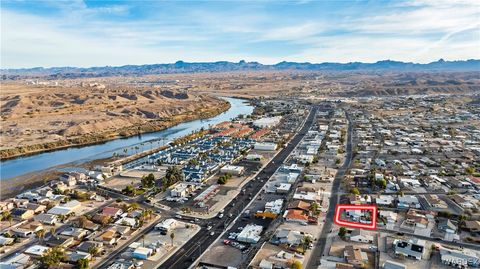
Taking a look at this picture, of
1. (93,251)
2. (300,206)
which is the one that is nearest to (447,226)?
(300,206)

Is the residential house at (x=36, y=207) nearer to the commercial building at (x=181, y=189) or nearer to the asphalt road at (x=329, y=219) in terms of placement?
the commercial building at (x=181, y=189)

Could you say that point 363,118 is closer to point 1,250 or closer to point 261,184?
point 261,184

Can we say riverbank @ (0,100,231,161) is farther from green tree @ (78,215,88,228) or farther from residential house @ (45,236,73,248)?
residential house @ (45,236,73,248)

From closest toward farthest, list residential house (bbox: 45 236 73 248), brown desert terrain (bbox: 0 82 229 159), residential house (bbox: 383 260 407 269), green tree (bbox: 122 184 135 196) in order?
residential house (bbox: 383 260 407 269) → residential house (bbox: 45 236 73 248) → green tree (bbox: 122 184 135 196) → brown desert terrain (bbox: 0 82 229 159)

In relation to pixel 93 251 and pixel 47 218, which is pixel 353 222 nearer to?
pixel 93 251

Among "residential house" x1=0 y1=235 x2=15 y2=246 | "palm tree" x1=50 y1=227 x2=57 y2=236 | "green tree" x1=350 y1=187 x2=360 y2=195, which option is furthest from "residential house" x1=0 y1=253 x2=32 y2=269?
"green tree" x1=350 y1=187 x2=360 y2=195

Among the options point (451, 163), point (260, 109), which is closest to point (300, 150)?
point (451, 163)

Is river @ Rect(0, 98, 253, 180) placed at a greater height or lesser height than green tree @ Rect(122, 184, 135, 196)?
lesser

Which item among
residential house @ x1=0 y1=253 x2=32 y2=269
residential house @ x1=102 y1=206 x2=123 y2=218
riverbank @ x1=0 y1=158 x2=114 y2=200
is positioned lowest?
riverbank @ x1=0 y1=158 x2=114 y2=200
